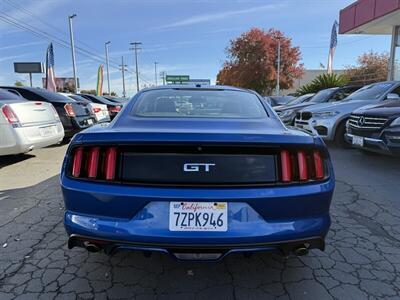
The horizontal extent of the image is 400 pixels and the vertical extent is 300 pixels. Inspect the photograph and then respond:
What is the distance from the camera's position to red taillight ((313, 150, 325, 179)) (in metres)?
2.42

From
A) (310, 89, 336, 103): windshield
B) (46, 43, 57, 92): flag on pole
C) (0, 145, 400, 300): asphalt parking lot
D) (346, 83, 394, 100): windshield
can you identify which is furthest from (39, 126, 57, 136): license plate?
(46, 43, 57, 92): flag on pole

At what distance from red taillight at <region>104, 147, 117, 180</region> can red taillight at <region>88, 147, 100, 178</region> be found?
0.21 ft

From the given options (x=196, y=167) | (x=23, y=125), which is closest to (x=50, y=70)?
(x=23, y=125)

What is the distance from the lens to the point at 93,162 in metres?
2.38

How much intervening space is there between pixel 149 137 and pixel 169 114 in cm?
83

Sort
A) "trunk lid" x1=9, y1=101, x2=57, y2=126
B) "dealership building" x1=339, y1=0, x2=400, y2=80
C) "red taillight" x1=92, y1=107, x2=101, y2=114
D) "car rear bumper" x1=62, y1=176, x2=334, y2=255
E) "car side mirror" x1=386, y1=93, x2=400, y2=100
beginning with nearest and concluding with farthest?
1. "car rear bumper" x1=62, y1=176, x2=334, y2=255
2. "trunk lid" x1=9, y1=101, x2=57, y2=126
3. "car side mirror" x1=386, y1=93, x2=400, y2=100
4. "red taillight" x1=92, y1=107, x2=101, y2=114
5. "dealership building" x1=339, y1=0, x2=400, y2=80

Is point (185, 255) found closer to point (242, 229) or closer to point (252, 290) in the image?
point (242, 229)

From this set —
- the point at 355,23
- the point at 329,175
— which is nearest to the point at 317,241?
the point at 329,175

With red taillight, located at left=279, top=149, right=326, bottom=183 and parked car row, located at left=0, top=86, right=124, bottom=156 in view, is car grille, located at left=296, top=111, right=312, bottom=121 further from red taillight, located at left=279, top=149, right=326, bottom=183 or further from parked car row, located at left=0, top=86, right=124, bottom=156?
red taillight, located at left=279, top=149, right=326, bottom=183

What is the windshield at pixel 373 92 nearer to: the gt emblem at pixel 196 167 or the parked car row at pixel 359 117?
the parked car row at pixel 359 117

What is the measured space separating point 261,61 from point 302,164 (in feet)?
141

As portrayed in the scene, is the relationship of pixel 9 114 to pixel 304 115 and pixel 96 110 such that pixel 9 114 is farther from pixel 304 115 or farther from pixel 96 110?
pixel 304 115

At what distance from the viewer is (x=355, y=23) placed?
18.1m

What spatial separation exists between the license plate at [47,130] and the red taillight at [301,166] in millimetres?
5576
